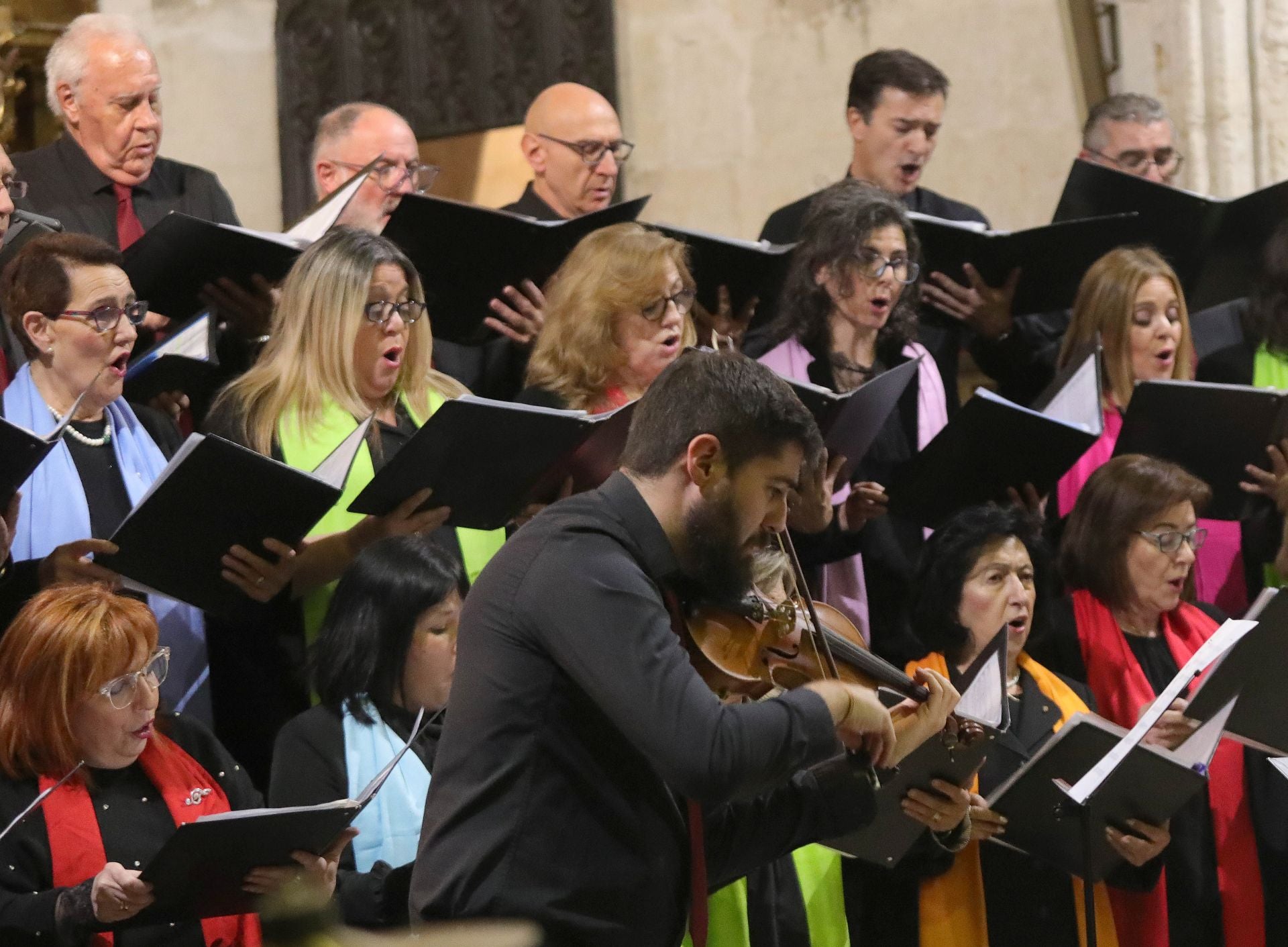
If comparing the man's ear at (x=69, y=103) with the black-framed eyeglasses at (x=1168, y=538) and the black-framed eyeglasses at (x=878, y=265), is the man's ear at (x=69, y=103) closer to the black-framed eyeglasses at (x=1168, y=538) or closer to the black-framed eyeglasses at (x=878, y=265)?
the black-framed eyeglasses at (x=878, y=265)

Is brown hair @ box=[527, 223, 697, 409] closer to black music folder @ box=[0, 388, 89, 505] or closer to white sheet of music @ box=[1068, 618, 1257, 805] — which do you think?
black music folder @ box=[0, 388, 89, 505]

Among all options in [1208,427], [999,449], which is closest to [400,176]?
[999,449]

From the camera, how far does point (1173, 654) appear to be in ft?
15.2

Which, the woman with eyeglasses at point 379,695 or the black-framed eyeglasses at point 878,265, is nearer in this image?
the woman with eyeglasses at point 379,695

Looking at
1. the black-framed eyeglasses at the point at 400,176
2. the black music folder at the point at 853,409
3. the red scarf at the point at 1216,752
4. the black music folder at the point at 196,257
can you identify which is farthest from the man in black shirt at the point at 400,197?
the red scarf at the point at 1216,752

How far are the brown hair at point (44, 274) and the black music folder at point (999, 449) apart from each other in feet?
5.74

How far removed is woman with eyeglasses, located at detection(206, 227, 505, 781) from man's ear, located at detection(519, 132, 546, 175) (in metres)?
1.30

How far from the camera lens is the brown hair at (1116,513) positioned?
15.1ft

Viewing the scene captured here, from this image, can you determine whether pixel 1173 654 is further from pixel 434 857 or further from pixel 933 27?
pixel 933 27

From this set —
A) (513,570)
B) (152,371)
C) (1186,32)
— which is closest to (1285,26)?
(1186,32)

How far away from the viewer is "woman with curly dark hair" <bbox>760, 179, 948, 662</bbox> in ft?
15.4

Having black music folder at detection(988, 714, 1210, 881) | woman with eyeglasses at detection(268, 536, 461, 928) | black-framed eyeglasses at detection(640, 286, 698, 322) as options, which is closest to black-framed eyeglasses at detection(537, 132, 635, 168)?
black-framed eyeglasses at detection(640, 286, 698, 322)

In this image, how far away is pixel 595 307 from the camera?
4238 millimetres

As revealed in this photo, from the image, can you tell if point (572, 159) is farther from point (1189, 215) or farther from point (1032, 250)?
point (1189, 215)
